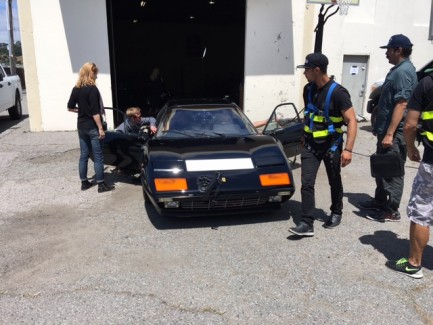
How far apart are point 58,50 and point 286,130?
646cm

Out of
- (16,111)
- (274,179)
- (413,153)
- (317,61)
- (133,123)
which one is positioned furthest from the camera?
(16,111)

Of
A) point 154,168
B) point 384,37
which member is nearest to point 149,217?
point 154,168

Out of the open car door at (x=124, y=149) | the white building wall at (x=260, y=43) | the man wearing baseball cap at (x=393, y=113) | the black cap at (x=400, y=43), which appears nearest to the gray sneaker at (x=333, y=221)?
the man wearing baseball cap at (x=393, y=113)

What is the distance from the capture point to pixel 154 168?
4.04 metres

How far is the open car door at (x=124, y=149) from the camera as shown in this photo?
201 inches

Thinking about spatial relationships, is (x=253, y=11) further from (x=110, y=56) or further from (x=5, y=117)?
(x=5, y=117)

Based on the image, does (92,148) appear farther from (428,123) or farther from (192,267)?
(428,123)

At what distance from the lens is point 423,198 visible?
299cm

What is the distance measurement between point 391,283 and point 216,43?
20.3m

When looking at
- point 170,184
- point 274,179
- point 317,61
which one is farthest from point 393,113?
point 170,184

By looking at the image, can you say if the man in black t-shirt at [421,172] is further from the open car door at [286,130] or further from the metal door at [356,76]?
the metal door at [356,76]

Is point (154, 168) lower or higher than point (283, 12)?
lower

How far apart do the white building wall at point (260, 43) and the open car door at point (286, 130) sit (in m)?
4.70

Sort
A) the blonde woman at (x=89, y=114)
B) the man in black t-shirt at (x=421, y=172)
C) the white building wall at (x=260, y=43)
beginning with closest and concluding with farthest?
1. the man in black t-shirt at (x=421, y=172)
2. the blonde woman at (x=89, y=114)
3. the white building wall at (x=260, y=43)
